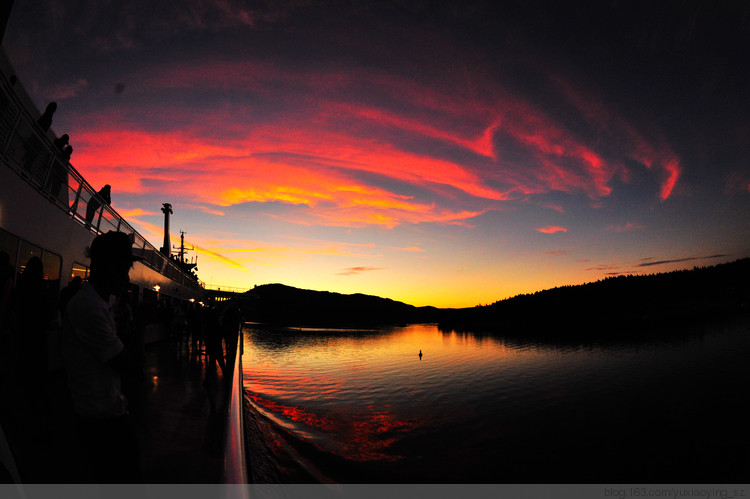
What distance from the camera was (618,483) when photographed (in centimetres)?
1169

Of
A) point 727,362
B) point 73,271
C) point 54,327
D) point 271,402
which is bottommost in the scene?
point 727,362

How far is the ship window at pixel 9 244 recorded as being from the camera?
6455 millimetres

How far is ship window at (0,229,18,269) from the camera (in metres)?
6.46

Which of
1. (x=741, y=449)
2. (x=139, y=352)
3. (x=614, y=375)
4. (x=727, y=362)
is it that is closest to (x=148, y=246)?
(x=139, y=352)

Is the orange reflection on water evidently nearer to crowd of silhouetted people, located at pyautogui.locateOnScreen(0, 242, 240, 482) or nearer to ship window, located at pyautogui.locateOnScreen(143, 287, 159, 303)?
crowd of silhouetted people, located at pyautogui.locateOnScreen(0, 242, 240, 482)

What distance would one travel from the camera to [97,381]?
2.04 m

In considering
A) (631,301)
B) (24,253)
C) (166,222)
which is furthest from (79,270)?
(631,301)

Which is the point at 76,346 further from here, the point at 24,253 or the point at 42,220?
the point at 42,220

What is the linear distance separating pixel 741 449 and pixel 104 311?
24.5 meters

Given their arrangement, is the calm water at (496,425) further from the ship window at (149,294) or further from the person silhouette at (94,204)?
the person silhouette at (94,204)

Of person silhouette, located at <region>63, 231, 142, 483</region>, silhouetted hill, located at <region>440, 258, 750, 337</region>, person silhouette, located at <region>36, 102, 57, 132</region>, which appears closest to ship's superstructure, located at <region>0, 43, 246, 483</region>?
person silhouette, located at <region>36, 102, 57, 132</region>

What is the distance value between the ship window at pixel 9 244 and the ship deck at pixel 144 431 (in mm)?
2531

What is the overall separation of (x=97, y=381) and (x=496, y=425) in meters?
19.1

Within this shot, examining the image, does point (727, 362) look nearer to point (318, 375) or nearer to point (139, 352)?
point (318, 375)
